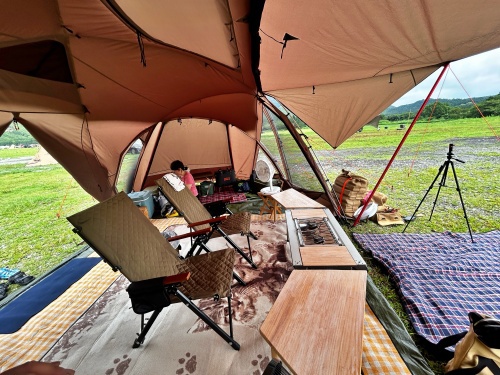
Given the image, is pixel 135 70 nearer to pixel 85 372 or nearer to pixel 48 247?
pixel 85 372

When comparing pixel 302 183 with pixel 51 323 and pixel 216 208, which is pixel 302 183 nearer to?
pixel 216 208

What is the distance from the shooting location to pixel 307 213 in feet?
9.02

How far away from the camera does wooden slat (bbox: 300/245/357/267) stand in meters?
1.67

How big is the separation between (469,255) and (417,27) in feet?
8.63

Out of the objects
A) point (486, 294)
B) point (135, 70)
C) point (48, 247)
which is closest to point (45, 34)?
point (135, 70)

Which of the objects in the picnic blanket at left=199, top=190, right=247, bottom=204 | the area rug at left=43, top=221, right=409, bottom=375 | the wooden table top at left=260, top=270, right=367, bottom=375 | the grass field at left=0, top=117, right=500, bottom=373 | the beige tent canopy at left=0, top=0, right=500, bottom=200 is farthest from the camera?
the picnic blanket at left=199, top=190, right=247, bottom=204

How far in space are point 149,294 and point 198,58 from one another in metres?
2.34

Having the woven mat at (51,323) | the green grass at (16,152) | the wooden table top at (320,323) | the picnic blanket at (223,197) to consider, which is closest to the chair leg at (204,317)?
the wooden table top at (320,323)

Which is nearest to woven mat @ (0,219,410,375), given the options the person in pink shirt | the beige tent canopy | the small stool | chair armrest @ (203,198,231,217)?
chair armrest @ (203,198,231,217)

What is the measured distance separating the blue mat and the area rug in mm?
598

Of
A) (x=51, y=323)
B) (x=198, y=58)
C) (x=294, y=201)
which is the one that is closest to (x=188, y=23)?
(x=198, y=58)

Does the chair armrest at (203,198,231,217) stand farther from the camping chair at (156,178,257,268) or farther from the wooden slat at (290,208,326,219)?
the wooden slat at (290,208,326,219)

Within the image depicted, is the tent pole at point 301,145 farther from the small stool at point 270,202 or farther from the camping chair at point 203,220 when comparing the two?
the camping chair at point 203,220

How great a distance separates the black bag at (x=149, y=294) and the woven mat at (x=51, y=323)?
3.55 ft
